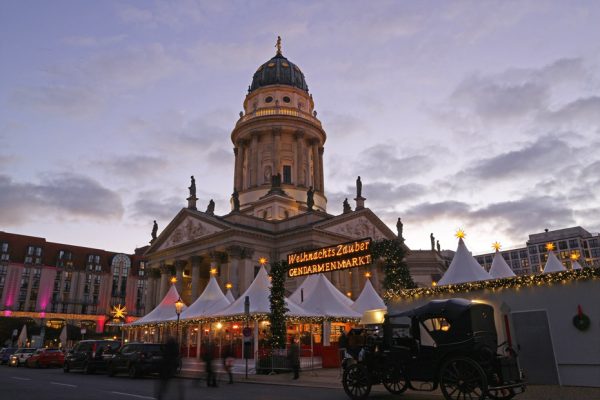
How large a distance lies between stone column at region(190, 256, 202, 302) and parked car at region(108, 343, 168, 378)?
2582 cm

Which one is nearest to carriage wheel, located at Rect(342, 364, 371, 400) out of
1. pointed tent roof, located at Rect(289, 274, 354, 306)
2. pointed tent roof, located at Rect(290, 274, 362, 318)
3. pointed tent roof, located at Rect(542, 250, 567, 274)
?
pointed tent roof, located at Rect(290, 274, 362, 318)

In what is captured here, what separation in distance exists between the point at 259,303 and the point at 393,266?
30.7 feet

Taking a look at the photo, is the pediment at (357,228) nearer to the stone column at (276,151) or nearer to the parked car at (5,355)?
the stone column at (276,151)

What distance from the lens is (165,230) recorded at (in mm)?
55562

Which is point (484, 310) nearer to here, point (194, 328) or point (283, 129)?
point (194, 328)

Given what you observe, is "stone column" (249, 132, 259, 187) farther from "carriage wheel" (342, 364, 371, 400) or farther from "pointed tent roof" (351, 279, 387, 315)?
"carriage wheel" (342, 364, 371, 400)

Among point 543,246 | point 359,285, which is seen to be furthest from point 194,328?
point 543,246

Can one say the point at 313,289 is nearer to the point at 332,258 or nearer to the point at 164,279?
the point at 332,258

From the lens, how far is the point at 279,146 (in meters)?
64.4

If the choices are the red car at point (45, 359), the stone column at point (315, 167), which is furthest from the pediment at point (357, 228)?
the red car at point (45, 359)

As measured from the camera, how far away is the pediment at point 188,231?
49891 mm

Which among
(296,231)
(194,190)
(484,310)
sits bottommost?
(484,310)

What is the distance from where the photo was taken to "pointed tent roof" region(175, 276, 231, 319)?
1266 inches

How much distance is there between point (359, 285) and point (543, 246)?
111969mm
